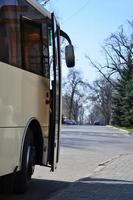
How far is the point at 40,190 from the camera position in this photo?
11328 mm

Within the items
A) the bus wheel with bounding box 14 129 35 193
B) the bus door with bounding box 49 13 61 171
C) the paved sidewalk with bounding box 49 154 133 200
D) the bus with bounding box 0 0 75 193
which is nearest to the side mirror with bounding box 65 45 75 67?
the bus with bounding box 0 0 75 193

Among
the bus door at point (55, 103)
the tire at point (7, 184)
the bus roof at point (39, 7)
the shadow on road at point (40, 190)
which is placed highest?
the bus roof at point (39, 7)

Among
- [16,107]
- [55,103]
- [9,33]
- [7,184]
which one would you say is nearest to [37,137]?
[55,103]

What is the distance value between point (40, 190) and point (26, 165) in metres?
1.68

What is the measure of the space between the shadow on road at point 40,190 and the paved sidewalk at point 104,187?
33cm

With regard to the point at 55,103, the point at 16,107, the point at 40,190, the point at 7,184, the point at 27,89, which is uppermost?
the point at 27,89

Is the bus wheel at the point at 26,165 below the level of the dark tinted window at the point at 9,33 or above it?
below

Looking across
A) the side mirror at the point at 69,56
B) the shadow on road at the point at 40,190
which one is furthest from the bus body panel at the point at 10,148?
the side mirror at the point at 69,56

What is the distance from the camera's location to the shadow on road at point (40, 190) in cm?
1030

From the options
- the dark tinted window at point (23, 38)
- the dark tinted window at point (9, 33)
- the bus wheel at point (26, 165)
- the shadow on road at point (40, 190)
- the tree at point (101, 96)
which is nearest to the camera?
the dark tinted window at point (9, 33)

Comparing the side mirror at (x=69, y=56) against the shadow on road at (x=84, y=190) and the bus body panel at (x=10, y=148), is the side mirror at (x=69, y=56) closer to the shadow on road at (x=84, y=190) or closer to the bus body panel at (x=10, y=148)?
the shadow on road at (x=84, y=190)

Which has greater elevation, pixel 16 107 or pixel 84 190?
pixel 16 107

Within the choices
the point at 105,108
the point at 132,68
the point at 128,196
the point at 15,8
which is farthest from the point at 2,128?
the point at 105,108

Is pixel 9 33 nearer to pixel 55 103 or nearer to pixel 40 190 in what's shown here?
pixel 55 103
